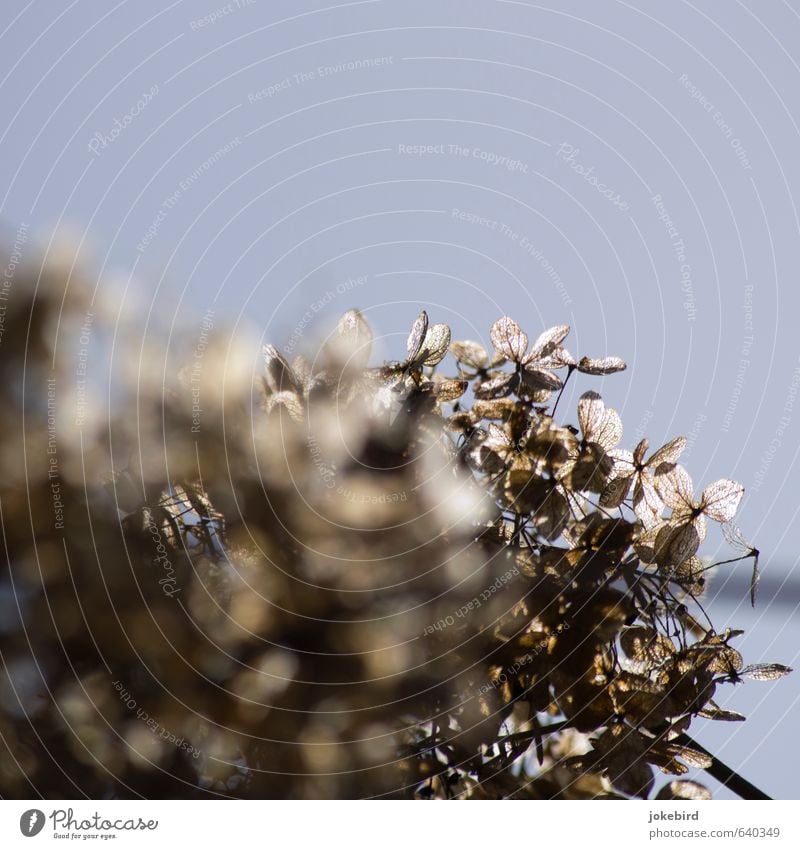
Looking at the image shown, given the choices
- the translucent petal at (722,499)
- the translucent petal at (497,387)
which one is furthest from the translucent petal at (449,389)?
the translucent petal at (722,499)

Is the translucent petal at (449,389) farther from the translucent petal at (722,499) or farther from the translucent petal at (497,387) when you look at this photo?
the translucent petal at (722,499)

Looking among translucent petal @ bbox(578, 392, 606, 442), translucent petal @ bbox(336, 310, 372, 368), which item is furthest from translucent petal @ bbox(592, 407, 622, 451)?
translucent petal @ bbox(336, 310, 372, 368)

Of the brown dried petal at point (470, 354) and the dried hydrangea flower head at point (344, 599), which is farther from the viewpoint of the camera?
the brown dried petal at point (470, 354)

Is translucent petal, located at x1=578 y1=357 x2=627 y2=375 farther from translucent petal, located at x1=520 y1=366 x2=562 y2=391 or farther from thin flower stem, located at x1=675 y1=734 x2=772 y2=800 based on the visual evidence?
thin flower stem, located at x1=675 y1=734 x2=772 y2=800

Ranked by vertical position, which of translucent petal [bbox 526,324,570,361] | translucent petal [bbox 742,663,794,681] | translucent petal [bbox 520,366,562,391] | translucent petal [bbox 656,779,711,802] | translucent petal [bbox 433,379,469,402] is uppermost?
translucent petal [bbox 526,324,570,361]

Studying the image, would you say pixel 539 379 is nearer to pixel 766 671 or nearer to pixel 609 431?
pixel 609 431

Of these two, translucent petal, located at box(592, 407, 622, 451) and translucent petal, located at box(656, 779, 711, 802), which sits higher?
translucent petal, located at box(592, 407, 622, 451)

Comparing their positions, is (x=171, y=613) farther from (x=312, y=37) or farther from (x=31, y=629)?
(x=312, y=37)

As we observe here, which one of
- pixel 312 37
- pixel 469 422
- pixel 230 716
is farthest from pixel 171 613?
pixel 312 37

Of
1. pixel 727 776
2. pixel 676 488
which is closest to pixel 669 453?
pixel 676 488
